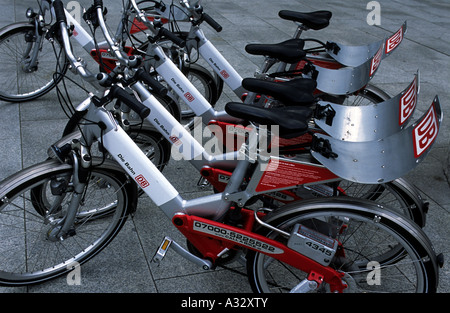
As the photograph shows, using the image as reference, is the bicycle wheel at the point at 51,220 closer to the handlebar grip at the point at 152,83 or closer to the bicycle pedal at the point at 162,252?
the bicycle pedal at the point at 162,252

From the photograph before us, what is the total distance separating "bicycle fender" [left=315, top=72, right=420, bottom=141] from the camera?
8.86 ft

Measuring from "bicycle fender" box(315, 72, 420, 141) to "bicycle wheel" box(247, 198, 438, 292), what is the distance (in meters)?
0.50

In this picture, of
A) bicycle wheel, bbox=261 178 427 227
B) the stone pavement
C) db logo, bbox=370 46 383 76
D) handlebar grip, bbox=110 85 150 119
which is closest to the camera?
handlebar grip, bbox=110 85 150 119

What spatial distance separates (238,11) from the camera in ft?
29.6

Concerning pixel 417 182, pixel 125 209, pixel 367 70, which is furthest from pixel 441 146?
pixel 125 209

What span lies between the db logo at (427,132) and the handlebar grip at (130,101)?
1320mm

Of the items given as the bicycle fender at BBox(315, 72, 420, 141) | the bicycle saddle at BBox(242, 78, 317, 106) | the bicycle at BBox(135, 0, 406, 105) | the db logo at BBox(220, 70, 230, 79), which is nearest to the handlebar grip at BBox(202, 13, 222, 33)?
the bicycle at BBox(135, 0, 406, 105)

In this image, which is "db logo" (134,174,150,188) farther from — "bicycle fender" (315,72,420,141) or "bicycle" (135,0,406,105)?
"bicycle" (135,0,406,105)

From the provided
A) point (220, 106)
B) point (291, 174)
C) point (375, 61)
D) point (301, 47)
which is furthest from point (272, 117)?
point (220, 106)

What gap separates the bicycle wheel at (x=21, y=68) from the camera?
4.50 m

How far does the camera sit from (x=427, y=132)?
90.8 inches

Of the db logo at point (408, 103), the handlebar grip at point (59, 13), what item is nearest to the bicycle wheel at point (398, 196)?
the db logo at point (408, 103)

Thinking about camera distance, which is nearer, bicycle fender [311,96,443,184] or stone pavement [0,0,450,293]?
bicycle fender [311,96,443,184]

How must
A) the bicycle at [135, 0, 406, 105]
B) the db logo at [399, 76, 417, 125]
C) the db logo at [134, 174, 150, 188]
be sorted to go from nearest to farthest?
the db logo at [134, 174, 150, 188], the db logo at [399, 76, 417, 125], the bicycle at [135, 0, 406, 105]
